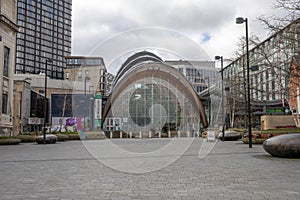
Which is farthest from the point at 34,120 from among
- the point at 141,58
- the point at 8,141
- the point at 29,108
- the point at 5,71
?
the point at 141,58

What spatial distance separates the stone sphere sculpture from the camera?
13.1 metres

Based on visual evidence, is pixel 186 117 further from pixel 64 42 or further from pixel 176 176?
pixel 64 42

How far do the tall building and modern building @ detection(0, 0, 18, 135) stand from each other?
289 ft

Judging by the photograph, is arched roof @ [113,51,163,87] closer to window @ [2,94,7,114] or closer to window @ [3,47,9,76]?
window @ [2,94,7,114]

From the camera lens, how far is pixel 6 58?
4162 cm

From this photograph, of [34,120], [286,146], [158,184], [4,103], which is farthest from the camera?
[34,120]

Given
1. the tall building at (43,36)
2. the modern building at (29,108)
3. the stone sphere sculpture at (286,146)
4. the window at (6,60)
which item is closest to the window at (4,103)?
the window at (6,60)

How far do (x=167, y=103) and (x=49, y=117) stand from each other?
39087 mm

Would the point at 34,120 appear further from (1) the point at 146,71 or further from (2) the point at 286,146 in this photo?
(2) the point at 286,146

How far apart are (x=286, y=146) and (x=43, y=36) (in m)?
136

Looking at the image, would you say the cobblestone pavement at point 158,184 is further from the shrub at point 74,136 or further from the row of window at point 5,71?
the row of window at point 5,71

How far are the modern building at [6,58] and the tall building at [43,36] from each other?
88197mm

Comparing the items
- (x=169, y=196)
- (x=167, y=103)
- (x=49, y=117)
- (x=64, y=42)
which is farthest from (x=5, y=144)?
(x=64, y=42)

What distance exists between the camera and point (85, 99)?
54188mm
